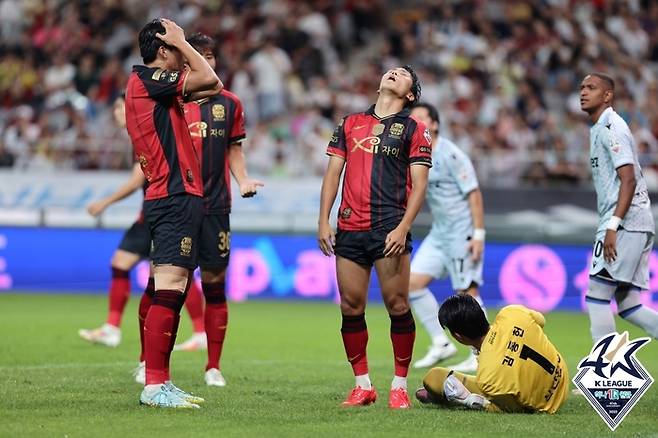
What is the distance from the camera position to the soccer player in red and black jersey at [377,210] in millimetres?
8172

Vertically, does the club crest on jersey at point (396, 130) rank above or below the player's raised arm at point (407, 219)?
above

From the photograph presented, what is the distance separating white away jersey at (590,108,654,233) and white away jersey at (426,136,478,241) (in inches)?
80.7

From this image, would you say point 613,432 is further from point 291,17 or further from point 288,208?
point 291,17

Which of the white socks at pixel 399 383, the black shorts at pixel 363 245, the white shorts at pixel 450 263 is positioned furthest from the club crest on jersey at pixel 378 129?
the white shorts at pixel 450 263

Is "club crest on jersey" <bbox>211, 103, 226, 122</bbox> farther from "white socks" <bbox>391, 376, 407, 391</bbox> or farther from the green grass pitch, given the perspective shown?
"white socks" <bbox>391, 376, 407, 391</bbox>

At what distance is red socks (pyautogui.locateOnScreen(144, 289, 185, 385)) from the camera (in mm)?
7871

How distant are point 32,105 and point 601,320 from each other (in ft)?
53.8

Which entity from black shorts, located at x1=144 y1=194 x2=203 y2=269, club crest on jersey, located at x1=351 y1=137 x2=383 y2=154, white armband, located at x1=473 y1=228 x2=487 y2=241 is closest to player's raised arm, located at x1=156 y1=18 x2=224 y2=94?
black shorts, located at x1=144 y1=194 x2=203 y2=269

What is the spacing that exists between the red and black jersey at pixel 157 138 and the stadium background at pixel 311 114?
8.30m

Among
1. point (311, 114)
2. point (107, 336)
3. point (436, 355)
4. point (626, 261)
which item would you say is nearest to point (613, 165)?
point (626, 261)

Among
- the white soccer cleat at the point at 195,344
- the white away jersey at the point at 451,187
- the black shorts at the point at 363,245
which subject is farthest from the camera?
the white soccer cleat at the point at 195,344

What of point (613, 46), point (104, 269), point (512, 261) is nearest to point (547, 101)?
point (613, 46)

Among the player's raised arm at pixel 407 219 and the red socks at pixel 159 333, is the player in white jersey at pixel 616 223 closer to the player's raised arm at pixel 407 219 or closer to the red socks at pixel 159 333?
the player's raised arm at pixel 407 219

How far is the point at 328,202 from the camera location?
27.3 ft
